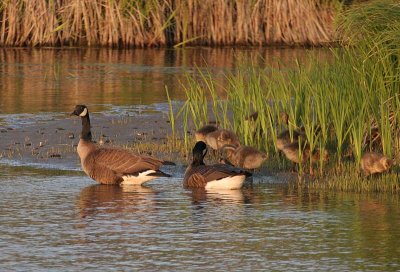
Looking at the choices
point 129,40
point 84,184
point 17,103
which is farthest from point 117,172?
point 129,40

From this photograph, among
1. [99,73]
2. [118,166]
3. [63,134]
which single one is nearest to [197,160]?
[118,166]

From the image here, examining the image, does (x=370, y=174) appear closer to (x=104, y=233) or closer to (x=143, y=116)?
(x=104, y=233)

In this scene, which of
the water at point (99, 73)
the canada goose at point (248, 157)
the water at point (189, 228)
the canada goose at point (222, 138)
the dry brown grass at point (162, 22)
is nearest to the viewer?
the water at point (189, 228)

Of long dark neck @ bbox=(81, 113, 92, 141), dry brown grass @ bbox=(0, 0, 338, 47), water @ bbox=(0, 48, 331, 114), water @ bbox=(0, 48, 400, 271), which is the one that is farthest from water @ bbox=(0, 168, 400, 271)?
dry brown grass @ bbox=(0, 0, 338, 47)

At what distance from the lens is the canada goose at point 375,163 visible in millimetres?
Result: 12117

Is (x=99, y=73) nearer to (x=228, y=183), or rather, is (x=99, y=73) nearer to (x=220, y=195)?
(x=228, y=183)

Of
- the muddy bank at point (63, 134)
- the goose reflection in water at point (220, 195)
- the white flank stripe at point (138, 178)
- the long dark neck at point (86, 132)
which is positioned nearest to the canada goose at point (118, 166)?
the white flank stripe at point (138, 178)

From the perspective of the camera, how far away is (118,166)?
501 inches

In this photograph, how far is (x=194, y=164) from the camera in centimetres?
1273

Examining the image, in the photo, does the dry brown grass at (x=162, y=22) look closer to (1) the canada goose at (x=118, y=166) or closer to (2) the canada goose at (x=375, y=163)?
(1) the canada goose at (x=118, y=166)

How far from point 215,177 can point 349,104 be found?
6.66 feet

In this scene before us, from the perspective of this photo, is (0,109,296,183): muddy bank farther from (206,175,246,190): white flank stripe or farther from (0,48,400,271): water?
(206,175,246,190): white flank stripe

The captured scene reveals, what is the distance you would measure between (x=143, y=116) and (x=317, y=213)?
8297 mm

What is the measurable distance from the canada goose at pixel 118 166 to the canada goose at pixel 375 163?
2.30 meters
